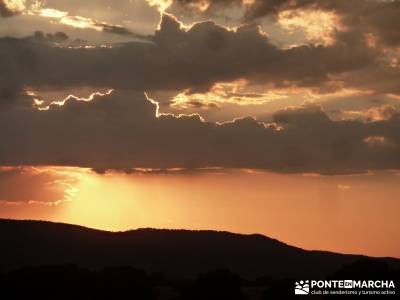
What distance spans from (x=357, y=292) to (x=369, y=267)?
5.94 m

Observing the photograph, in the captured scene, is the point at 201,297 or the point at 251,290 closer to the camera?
the point at 201,297

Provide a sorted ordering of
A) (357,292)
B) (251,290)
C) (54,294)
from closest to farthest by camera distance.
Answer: (357,292) → (54,294) → (251,290)

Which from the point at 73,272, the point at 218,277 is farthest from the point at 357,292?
the point at 73,272

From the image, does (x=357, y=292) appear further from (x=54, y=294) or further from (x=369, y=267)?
(x=54, y=294)

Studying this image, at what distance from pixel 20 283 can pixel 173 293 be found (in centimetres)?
2441

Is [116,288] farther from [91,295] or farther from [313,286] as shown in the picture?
[313,286]

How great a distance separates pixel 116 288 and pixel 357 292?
32.3 metres

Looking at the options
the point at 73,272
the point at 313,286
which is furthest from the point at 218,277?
the point at 73,272

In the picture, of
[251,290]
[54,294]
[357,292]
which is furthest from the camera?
[251,290]

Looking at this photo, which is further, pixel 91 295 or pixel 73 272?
pixel 73 272

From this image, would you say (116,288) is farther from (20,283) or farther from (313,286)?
(313,286)

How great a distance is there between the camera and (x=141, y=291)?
4437 inches

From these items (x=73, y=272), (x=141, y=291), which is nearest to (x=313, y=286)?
(x=141, y=291)

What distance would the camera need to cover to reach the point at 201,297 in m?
109
